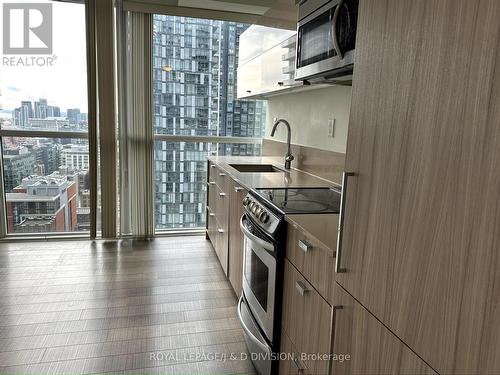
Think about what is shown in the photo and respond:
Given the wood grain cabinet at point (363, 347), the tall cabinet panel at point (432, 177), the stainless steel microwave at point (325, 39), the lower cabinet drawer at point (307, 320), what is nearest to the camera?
the tall cabinet panel at point (432, 177)

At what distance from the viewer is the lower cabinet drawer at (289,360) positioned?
1514mm

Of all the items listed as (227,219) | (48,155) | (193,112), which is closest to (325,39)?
(227,219)

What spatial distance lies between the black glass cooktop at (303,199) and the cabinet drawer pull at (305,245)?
0.24 metres

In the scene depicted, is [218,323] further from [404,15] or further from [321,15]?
[404,15]

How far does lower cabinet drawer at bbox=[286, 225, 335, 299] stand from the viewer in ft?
4.25

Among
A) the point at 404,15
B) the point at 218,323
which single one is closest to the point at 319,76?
the point at 404,15

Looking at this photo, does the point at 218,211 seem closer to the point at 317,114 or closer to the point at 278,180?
Result: the point at 278,180

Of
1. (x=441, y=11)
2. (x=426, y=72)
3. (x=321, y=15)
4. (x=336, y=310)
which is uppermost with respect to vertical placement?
(x=321, y=15)

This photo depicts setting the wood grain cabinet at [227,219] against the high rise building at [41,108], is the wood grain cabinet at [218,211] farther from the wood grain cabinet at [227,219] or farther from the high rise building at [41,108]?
the high rise building at [41,108]

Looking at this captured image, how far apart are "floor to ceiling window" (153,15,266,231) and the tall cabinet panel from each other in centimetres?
328

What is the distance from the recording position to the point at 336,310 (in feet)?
3.92

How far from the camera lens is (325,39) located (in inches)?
72.7

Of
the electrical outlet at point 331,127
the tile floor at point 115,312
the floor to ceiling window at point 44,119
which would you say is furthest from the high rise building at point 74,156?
the electrical outlet at point 331,127

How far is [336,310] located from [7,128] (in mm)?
3894
